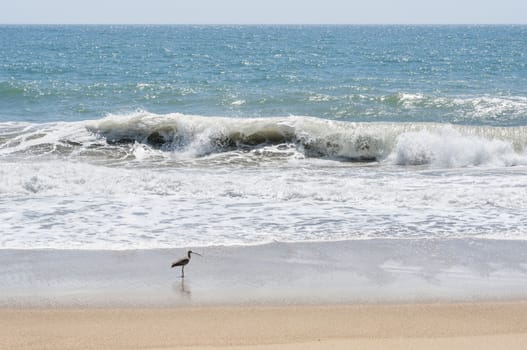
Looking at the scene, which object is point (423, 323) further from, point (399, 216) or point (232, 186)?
point (232, 186)

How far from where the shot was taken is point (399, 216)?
10.0m

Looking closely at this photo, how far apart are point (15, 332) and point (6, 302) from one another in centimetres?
76

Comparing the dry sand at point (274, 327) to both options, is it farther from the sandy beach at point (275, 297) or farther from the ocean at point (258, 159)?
the ocean at point (258, 159)

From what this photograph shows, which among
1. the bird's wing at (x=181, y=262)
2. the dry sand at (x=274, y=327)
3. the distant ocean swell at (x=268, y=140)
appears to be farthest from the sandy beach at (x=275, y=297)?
the distant ocean swell at (x=268, y=140)

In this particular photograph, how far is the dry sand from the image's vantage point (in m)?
5.89

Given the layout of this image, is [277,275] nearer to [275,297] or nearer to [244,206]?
[275,297]

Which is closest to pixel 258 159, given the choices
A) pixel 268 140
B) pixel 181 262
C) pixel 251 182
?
pixel 268 140

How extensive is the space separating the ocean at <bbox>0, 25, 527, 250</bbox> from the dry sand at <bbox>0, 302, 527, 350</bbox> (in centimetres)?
219

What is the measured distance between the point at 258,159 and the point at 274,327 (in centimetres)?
1027

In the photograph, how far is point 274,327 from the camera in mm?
6223

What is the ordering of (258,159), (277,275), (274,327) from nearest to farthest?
(274,327) < (277,275) < (258,159)

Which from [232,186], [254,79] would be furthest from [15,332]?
[254,79]

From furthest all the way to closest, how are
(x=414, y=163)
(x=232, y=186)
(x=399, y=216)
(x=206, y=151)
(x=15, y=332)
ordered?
(x=206, y=151) → (x=414, y=163) → (x=232, y=186) → (x=399, y=216) → (x=15, y=332)

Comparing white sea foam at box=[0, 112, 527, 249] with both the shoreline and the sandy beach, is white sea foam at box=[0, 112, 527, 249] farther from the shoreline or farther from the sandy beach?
the sandy beach
